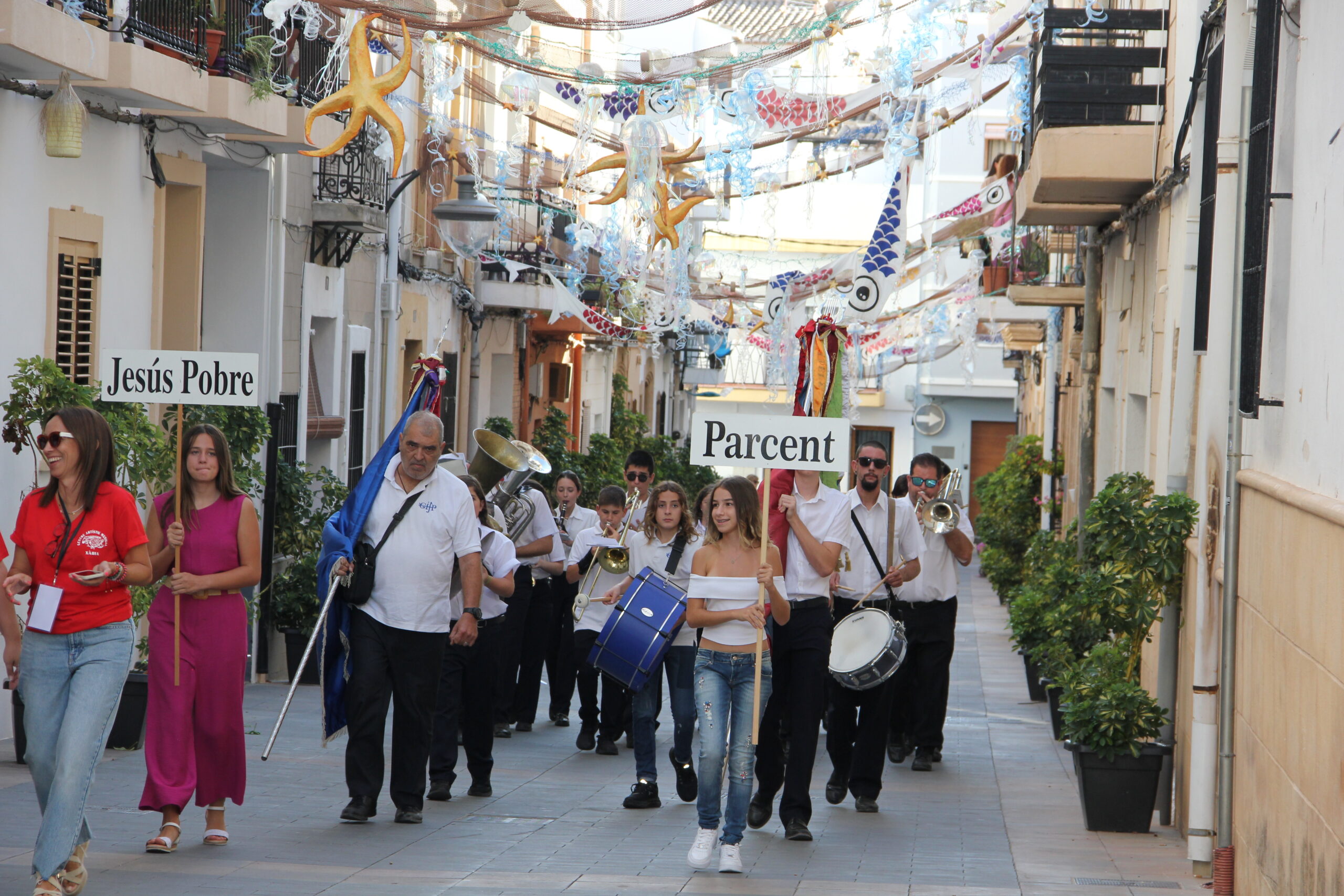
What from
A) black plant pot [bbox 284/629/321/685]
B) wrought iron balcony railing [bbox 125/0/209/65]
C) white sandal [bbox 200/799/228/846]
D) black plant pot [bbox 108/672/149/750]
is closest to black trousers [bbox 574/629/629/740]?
black plant pot [bbox 108/672/149/750]

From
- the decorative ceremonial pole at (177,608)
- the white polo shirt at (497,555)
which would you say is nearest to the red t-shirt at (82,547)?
the decorative ceremonial pole at (177,608)

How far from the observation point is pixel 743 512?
7395mm

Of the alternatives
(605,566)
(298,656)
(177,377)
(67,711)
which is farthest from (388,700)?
(298,656)

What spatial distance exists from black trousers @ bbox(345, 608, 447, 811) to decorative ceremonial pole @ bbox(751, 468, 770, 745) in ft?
5.19

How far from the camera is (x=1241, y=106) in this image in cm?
675

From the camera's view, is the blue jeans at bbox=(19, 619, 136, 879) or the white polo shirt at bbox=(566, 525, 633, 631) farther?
the white polo shirt at bbox=(566, 525, 633, 631)

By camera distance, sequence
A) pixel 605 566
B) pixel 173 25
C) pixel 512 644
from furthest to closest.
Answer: pixel 173 25, pixel 512 644, pixel 605 566

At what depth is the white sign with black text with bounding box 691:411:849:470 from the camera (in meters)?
7.45

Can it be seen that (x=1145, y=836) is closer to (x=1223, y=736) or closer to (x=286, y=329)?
(x=1223, y=736)

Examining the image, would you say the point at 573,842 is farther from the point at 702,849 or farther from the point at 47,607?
the point at 47,607

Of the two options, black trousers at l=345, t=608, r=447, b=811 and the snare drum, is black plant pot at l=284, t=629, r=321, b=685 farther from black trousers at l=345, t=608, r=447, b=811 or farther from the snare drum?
the snare drum

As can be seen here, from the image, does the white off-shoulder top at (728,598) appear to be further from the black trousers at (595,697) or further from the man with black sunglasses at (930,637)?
the man with black sunglasses at (930,637)

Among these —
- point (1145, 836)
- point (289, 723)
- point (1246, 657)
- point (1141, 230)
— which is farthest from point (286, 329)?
point (1246, 657)

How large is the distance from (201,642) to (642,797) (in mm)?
2665
